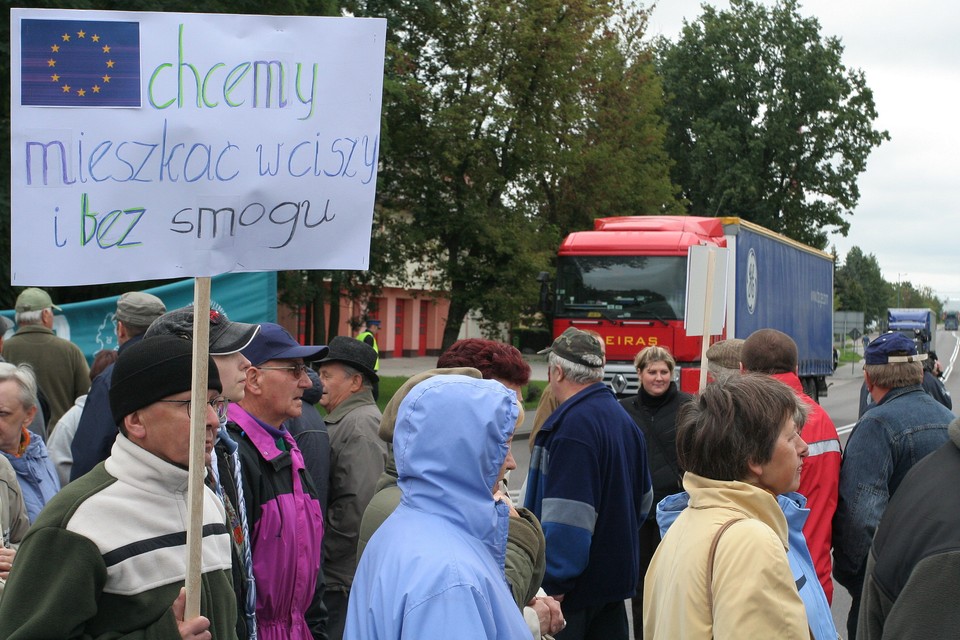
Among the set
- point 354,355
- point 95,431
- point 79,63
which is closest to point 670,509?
point 79,63

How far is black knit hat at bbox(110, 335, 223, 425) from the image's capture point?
103 inches

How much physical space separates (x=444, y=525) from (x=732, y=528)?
0.77 m

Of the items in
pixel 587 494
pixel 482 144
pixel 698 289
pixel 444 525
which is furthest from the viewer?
pixel 482 144

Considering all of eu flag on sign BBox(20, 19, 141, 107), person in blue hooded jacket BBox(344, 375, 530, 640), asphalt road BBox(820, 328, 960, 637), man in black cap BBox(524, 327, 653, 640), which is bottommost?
asphalt road BBox(820, 328, 960, 637)

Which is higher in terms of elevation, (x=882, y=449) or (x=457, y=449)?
(x=457, y=449)

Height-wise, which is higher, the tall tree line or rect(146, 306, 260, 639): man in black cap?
the tall tree line

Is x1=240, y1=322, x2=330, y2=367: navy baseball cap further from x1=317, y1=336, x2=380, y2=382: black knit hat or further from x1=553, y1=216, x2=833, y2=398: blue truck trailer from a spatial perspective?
x1=553, y1=216, x2=833, y2=398: blue truck trailer

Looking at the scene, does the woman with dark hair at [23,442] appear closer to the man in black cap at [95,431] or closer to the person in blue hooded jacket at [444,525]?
the man in black cap at [95,431]

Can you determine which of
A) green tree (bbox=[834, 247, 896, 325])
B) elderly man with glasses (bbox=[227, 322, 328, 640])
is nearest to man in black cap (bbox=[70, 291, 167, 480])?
elderly man with glasses (bbox=[227, 322, 328, 640])

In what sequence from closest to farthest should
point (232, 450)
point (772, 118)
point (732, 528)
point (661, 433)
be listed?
point (732, 528) → point (232, 450) → point (661, 433) → point (772, 118)

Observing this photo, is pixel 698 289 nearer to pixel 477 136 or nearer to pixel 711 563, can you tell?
pixel 711 563

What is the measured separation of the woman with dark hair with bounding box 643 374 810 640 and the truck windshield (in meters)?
12.9

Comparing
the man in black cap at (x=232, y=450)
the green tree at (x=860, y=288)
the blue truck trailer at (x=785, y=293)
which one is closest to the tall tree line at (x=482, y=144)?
the blue truck trailer at (x=785, y=293)

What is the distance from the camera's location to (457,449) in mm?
2254
